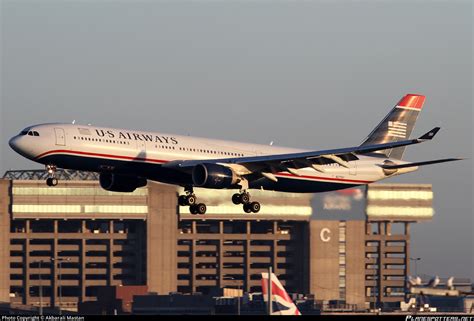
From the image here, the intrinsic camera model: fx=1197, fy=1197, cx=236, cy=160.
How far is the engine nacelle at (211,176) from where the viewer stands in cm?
8188

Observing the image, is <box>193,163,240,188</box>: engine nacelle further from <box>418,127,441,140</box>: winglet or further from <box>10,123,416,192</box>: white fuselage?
<box>418,127,441,140</box>: winglet

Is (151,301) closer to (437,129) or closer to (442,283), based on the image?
(442,283)

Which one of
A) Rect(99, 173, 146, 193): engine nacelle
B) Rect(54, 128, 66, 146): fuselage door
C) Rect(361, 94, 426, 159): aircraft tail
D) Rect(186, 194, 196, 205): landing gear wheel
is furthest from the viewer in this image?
Rect(361, 94, 426, 159): aircraft tail

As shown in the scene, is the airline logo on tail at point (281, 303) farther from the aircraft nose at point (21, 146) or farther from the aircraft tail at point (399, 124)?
the aircraft tail at point (399, 124)

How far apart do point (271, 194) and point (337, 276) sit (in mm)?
39291

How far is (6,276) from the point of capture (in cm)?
19438

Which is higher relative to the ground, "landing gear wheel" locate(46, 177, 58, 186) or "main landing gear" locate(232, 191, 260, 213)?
"landing gear wheel" locate(46, 177, 58, 186)

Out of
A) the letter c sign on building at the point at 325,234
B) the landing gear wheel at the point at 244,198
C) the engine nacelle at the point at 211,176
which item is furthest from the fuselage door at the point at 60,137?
the letter c sign on building at the point at 325,234

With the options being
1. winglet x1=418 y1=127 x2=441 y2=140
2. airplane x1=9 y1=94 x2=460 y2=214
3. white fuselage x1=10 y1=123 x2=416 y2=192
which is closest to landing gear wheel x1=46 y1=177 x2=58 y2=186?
airplane x1=9 y1=94 x2=460 y2=214

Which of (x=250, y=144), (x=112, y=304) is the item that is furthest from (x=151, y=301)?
(x=250, y=144)

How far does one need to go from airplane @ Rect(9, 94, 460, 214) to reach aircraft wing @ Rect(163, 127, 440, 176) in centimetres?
7

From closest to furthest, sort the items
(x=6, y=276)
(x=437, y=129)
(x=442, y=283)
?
(x=437, y=129) < (x=442, y=283) < (x=6, y=276)

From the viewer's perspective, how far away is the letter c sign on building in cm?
19750

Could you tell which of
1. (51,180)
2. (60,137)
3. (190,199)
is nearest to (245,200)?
(190,199)
